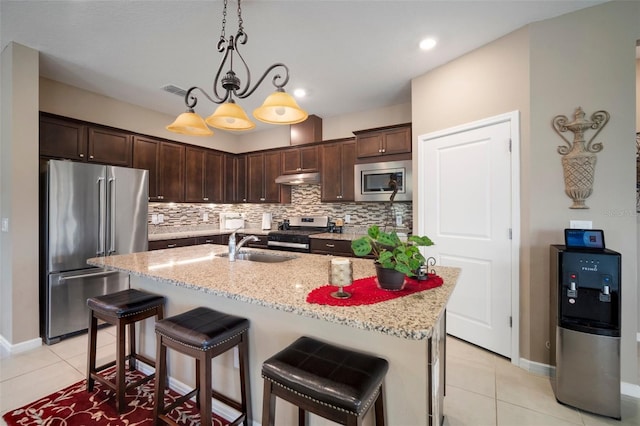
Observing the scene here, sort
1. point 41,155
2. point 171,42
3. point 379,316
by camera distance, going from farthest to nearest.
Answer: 1. point 41,155
2. point 171,42
3. point 379,316

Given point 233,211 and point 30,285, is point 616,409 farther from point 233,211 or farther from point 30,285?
point 233,211

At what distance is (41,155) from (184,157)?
1.71 meters

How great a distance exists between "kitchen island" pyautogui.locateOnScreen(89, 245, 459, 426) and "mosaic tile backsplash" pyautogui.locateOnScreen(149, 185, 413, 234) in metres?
2.14

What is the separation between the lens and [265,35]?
2.46 metres

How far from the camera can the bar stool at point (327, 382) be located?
0.98 metres

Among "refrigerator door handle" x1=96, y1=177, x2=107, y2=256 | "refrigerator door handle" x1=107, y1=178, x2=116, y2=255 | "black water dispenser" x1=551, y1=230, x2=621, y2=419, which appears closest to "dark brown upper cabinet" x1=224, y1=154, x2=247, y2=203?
"refrigerator door handle" x1=107, y1=178, x2=116, y2=255

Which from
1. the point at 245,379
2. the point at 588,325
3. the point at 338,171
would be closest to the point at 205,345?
the point at 245,379

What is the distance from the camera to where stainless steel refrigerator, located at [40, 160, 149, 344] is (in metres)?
2.80

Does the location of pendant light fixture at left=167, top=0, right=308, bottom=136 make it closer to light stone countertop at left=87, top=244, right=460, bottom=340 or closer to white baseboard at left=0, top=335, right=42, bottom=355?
light stone countertop at left=87, top=244, right=460, bottom=340

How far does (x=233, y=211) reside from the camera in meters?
5.64

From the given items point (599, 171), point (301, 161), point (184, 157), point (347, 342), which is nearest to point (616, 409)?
point (599, 171)

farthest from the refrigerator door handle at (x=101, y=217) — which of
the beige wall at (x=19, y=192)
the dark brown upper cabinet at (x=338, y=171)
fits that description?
the dark brown upper cabinet at (x=338, y=171)

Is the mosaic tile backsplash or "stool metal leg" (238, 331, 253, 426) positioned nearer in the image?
"stool metal leg" (238, 331, 253, 426)

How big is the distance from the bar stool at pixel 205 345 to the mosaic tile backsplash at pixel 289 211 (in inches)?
114
